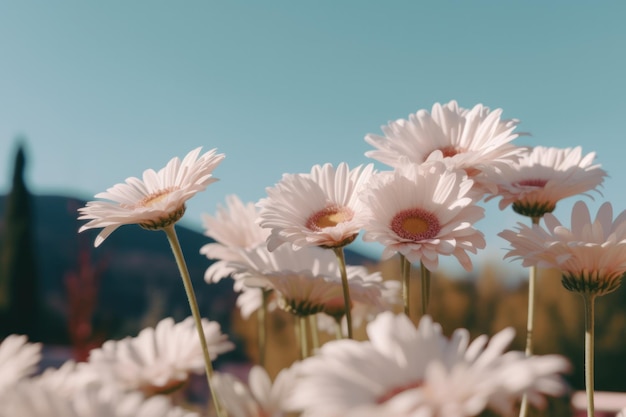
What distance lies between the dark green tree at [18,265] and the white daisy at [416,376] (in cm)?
872

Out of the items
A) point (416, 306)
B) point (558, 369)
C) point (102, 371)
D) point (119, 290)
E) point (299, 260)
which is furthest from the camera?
point (119, 290)

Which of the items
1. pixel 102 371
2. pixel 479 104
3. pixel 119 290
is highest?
pixel 479 104

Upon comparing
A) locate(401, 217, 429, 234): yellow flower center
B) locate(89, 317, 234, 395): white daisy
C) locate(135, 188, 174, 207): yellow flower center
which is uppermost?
locate(135, 188, 174, 207): yellow flower center

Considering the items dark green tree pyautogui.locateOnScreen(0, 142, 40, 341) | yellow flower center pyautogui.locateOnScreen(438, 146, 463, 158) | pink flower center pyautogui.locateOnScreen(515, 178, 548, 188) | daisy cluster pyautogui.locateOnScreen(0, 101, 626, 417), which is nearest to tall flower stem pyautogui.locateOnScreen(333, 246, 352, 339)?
daisy cluster pyautogui.locateOnScreen(0, 101, 626, 417)

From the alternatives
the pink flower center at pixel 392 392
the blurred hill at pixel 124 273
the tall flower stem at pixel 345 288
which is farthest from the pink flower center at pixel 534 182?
the blurred hill at pixel 124 273

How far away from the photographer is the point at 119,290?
1148 centimetres

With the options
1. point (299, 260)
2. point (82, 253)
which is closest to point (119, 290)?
point (82, 253)

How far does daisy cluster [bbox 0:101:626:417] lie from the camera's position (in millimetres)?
413

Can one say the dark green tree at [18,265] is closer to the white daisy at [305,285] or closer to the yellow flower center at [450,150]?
the white daisy at [305,285]

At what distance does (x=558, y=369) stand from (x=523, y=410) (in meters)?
0.42

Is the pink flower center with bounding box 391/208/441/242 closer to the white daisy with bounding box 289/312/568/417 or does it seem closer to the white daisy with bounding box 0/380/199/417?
the white daisy with bounding box 289/312/568/417

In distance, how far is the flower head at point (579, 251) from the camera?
2.39 ft

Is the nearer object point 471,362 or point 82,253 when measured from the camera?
point 471,362

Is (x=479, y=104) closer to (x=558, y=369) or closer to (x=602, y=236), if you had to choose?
(x=602, y=236)
